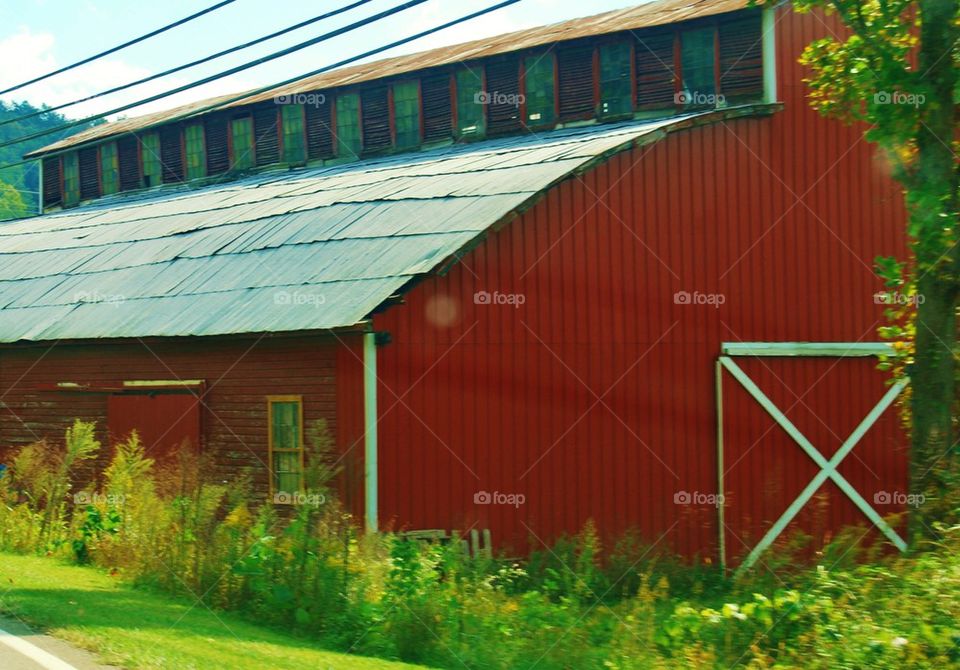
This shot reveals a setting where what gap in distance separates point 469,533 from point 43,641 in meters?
7.00

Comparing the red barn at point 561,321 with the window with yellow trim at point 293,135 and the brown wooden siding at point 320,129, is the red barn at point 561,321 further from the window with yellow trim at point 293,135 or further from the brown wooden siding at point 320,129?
the window with yellow trim at point 293,135

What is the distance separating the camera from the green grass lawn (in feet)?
29.7

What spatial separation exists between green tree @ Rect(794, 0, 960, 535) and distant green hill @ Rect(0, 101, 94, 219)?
70.6 m

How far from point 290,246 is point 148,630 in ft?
31.1

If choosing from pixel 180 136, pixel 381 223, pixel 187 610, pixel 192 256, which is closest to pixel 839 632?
pixel 187 610

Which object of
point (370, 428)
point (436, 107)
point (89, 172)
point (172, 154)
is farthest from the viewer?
point (89, 172)

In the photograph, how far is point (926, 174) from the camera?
1321cm

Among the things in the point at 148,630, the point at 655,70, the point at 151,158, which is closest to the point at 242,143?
the point at 151,158

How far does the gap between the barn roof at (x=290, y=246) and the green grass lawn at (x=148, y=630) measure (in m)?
4.38

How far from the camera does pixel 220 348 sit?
17250 millimetres

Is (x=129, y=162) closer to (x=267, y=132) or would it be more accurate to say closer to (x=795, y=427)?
(x=267, y=132)

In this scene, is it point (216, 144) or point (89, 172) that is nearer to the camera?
point (216, 144)

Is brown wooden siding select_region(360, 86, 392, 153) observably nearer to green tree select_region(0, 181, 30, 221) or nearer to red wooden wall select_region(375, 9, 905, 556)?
red wooden wall select_region(375, 9, 905, 556)

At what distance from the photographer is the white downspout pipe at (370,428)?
591 inches
